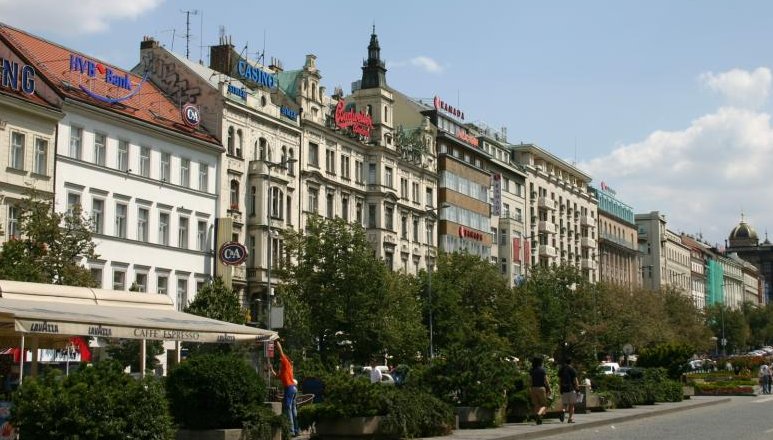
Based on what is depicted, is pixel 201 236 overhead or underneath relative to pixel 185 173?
underneath

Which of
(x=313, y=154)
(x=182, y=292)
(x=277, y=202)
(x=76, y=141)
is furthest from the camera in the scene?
(x=313, y=154)

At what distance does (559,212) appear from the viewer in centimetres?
12300

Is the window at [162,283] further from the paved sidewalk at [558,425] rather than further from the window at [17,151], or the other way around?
the paved sidewalk at [558,425]

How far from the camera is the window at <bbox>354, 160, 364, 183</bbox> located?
78438 millimetres

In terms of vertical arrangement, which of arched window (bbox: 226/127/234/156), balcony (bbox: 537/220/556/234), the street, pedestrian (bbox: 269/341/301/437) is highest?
balcony (bbox: 537/220/556/234)

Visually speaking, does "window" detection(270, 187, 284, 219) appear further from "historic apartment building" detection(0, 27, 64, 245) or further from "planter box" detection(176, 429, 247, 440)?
"planter box" detection(176, 429, 247, 440)

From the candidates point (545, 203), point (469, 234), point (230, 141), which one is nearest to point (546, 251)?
point (545, 203)

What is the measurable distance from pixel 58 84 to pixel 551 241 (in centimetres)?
7269

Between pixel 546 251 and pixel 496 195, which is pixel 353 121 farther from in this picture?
pixel 546 251

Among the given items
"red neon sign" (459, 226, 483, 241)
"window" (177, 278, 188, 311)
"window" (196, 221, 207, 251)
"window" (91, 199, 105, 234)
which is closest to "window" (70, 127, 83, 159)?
"window" (91, 199, 105, 234)

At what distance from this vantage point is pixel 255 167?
6681 cm

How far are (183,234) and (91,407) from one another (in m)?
45.1

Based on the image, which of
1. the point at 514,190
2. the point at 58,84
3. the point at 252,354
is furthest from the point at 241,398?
the point at 514,190

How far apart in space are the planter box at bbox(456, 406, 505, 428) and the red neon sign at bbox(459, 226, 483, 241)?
63575mm
